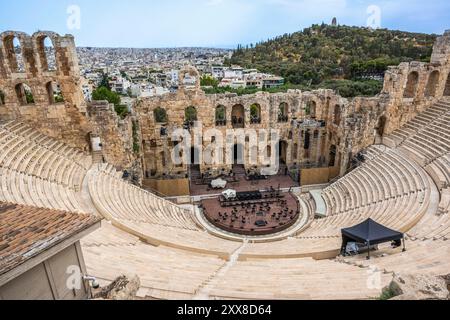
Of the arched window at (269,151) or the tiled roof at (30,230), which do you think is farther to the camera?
the arched window at (269,151)

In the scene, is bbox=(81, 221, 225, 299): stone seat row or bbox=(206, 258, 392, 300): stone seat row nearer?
bbox=(206, 258, 392, 300): stone seat row

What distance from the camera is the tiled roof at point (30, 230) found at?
5.25 m

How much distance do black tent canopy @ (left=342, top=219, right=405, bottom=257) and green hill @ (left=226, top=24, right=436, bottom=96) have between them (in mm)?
39675

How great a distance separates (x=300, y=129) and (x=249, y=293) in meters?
19.7

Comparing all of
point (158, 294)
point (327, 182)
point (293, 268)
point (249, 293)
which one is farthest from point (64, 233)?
point (327, 182)

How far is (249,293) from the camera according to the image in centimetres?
832

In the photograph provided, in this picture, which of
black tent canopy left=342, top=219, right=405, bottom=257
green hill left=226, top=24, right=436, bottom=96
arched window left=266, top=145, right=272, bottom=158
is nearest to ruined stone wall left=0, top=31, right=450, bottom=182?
arched window left=266, top=145, right=272, bottom=158

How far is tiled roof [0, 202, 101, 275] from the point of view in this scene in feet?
17.2

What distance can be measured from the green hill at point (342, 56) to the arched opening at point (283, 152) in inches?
970

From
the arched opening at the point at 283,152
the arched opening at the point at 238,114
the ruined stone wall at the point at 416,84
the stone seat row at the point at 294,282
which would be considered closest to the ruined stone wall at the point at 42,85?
the arched opening at the point at 238,114

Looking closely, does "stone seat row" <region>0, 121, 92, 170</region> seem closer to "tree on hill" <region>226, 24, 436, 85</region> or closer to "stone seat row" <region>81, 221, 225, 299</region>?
"stone seat row" <region>81, 221, 225, 299</region>

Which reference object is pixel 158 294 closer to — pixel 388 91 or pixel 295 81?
pixel 388 91

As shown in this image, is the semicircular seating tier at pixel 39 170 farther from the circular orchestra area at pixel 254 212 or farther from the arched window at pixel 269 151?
the arched window at pixel 269 151

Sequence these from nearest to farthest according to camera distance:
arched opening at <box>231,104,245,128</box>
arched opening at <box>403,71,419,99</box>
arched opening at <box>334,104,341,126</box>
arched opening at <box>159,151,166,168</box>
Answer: arched opening at <box>403,71,419,99</box>
arched opening at <box>334,104,341,126</box>
arched opening at <box>159,151,166,168</box>
arched opening at <box>231,104,245,128</box>
